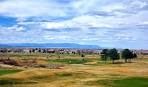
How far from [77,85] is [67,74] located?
19401 millimetres

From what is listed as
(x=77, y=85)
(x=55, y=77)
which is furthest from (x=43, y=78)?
(x=77, y=85)

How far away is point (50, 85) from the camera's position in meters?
→ 55.2

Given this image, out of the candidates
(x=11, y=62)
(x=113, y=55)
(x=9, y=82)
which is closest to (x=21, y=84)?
(x=9, y=82)

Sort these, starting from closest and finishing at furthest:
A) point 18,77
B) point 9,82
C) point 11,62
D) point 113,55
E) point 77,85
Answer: point 77,85 < point 9,82 < point 18,77 < point 11,62 < point 113,55

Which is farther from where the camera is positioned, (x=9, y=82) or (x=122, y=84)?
(x=9, y=82)

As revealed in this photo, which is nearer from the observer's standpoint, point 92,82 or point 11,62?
point 92,82

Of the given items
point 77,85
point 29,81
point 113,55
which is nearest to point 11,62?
point 113,55

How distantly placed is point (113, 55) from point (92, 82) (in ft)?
306

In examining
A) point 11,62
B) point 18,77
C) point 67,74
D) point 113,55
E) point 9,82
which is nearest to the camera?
point 9,82

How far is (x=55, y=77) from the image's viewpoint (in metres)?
68.7

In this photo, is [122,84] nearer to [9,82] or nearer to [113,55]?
[9,82]

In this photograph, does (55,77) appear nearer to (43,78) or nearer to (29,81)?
(43,78)

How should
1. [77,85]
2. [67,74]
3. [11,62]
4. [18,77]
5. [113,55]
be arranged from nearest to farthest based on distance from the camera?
[77,85], [18,77], [67,74], [11,62], [113,55]

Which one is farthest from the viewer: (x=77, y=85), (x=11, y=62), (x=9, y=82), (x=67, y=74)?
(x=11, y=62)
